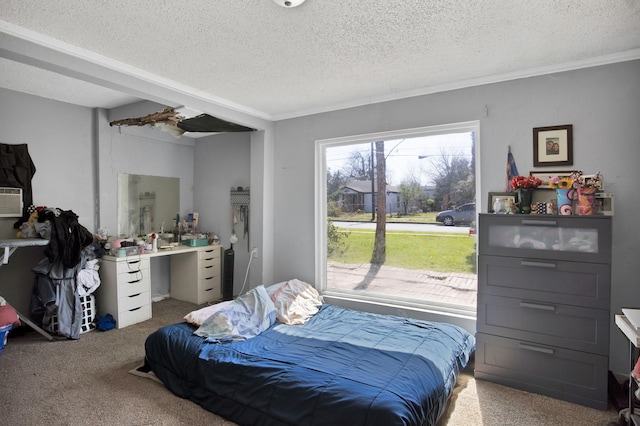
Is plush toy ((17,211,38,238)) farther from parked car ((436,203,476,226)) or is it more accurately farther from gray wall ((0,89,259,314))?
parked car ((436,203,476,226))

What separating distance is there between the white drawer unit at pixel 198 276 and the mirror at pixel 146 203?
579 mm

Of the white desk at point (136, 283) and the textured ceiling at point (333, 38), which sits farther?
the white desk at point (136, 283)

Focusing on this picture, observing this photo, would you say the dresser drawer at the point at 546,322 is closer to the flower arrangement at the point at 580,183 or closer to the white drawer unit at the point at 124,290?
the flower arrangement at the point at 580,183

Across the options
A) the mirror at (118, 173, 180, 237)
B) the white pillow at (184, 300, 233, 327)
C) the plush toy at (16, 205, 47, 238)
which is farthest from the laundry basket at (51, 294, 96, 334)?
the white pillow at (184, 300, 233, 327)

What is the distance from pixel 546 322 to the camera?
2402 millimetres

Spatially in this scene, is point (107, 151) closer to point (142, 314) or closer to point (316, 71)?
point (142, 314)

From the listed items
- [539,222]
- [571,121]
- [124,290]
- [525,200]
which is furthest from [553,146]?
[124,290]


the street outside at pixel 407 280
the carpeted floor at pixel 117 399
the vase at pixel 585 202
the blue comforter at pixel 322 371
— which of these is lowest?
the carpeted floor at pixel 117 399

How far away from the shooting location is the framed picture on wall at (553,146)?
104 inches

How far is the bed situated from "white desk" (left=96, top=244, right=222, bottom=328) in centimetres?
124

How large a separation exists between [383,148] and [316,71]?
46.8 inches

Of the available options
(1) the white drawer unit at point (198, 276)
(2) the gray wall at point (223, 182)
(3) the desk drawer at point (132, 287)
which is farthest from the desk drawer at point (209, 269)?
(3) the desk drawer at point (132, 287)

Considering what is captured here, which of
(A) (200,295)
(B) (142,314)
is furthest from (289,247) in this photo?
(B) (142,314)

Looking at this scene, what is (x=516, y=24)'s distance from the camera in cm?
205
